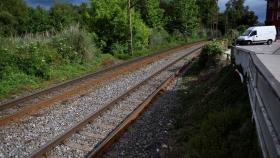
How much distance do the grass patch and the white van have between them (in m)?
24.3

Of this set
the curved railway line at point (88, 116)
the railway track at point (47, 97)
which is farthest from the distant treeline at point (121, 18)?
the curved railway line at point (88, 116)

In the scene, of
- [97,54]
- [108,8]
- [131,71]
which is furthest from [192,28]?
[131,71]

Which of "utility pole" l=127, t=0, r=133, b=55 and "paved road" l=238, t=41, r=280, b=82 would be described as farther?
"utility pole" l=127, t=0, r=133, b=55

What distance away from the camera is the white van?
32719mm

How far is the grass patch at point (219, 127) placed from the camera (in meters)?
5.32

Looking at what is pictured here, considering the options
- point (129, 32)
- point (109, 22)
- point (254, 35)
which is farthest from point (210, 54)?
point (254, 35)

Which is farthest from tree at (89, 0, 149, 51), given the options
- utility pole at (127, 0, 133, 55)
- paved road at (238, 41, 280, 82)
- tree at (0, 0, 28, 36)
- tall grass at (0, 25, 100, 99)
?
tree at (0, 0, 28, 36)

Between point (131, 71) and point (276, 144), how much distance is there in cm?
1454

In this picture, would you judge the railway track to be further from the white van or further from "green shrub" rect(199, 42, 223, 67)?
the white van

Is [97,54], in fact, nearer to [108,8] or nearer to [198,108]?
[108,8]

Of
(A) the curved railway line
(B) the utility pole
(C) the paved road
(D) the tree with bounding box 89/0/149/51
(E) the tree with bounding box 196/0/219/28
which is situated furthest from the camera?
(E) the tree with bounding box 196/0/219/28

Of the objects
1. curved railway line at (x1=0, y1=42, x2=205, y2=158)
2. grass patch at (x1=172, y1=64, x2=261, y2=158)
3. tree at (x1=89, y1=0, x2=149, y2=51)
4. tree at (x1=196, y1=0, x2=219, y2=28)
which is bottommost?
curved railway line at (x1=0, y1=42, x2=205, y2=158)

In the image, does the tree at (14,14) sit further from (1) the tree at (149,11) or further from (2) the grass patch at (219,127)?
(2) the grass patch at (219,127)

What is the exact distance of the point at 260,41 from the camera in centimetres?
3372
